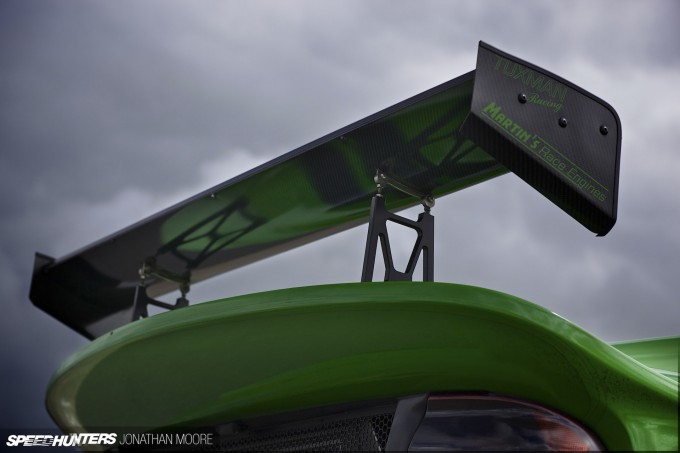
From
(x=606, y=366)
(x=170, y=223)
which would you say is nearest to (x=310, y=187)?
(x=170, y=223)

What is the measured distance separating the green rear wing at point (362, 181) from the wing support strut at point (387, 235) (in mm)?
43

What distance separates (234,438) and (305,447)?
26cm

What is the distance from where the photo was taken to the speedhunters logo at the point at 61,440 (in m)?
2.47

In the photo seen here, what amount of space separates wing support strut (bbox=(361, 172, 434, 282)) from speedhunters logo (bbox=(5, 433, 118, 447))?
1.00 m

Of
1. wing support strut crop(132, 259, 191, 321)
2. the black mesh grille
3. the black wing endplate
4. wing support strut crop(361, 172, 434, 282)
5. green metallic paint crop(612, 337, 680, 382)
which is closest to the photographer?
the black mesh grille

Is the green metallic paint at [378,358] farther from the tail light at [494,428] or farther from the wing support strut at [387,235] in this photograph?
the wing support strut at [387,235]

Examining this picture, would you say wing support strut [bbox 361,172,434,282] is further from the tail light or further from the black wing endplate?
the tail light

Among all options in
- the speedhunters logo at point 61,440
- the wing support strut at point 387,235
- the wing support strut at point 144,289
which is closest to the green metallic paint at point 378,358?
the speedhunters logo at point 61,440

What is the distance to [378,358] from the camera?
6.05ft

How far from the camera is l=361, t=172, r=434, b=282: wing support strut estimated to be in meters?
2.64

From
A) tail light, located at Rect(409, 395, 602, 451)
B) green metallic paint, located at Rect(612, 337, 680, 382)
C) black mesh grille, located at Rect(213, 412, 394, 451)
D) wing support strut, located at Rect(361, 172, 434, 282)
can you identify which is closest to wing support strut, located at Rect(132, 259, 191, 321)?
wing support strut, located at Rect(361, 172, 434, 282)

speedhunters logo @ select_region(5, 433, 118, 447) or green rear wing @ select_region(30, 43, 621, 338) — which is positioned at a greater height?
green rear wing @ select_region(30, 43, 621, 338)

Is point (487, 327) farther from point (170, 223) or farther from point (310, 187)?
point (170, 223)

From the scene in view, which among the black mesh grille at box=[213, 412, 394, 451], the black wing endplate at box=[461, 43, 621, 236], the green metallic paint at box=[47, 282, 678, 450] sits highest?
the black wing endplate at box=[461, 43, 621, 236]
